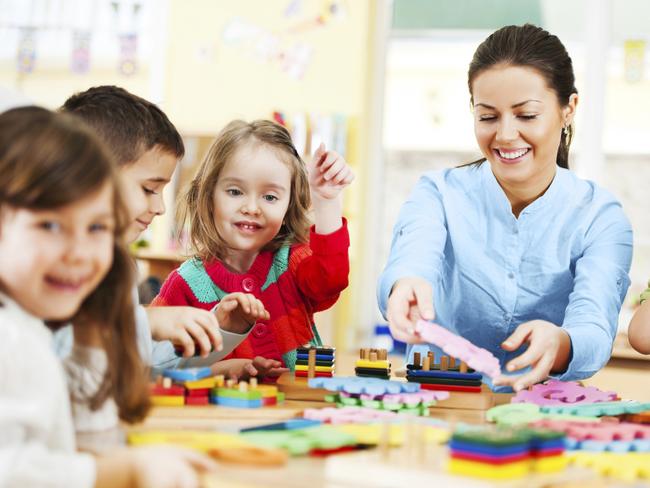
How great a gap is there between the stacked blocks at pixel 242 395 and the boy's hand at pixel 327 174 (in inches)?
20.8

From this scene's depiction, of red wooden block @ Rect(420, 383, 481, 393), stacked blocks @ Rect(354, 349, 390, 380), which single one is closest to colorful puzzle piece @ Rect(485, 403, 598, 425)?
red wooden block @ Rect(420, 383, 481, 393)

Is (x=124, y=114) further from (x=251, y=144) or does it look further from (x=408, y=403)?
(x=408, y=403)

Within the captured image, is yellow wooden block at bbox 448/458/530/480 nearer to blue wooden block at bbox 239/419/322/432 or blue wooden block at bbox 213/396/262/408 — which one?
blue wooden block at bbox 239/419/322/432

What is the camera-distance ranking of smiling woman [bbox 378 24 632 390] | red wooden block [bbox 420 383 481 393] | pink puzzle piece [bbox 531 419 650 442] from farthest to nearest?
smiling woman [bbox 378 24 632 390], red wooden block [bbox 420 383 481 393], pink puzzle piece [bbox 531 419 650 442]

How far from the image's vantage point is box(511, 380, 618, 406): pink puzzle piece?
1.32m

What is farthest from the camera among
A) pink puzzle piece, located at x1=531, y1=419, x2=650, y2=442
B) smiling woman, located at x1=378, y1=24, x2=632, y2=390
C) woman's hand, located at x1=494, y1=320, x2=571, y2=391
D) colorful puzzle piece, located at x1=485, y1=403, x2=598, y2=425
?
smiling woman, located at x1=378, y1=24, x2=632, y2=390

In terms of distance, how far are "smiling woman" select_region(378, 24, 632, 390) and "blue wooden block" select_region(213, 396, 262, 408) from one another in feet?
1.23

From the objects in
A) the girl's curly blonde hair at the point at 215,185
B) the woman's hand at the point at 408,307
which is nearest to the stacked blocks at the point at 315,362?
the woman's hand at the point at 408,307

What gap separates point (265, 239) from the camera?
185 centimetres

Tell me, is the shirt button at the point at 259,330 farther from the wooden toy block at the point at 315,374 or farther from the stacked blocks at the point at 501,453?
the stacked blocks at the point at 501,453

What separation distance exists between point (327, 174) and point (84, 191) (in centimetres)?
83

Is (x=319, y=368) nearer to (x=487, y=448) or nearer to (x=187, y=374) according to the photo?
(x=187, y=374)

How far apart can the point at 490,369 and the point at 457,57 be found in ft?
14.6

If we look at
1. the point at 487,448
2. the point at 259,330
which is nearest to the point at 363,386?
the point at 487,448
